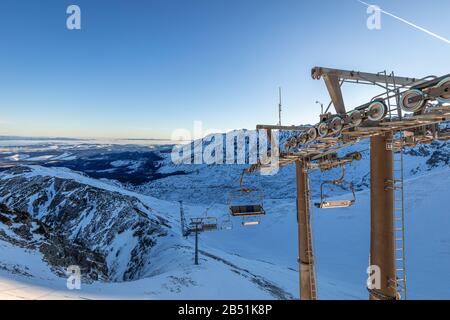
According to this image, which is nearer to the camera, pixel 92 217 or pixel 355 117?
pixel 355 117

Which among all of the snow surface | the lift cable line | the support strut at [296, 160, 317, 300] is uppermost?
the lift cable line

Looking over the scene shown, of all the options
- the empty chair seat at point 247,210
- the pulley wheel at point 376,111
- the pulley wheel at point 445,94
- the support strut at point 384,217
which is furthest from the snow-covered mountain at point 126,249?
the pulley wheel at point 445,94

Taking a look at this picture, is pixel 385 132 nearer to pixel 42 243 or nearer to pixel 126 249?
pixel 42 243

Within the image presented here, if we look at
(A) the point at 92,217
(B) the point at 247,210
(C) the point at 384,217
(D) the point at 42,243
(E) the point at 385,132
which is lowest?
(A) the point at 92,217

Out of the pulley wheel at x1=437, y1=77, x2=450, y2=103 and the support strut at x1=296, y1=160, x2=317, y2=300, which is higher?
the pulley wheel at x1=437, y1=77, x2=450, y2=103

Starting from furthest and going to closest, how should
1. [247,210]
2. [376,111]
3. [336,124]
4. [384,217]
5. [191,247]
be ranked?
[191,247] < [247,210] < [336,124] < [384,217] < [376,111]

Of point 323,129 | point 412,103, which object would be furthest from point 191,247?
point 412,103

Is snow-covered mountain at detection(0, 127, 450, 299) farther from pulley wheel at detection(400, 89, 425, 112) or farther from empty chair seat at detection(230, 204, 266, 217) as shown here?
pulley wheel at detection(400, 89, 425, 112)

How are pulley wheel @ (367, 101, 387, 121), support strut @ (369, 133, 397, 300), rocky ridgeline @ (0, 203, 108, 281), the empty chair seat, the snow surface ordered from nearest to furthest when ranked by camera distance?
pulley wheel @ (367, 101, 387, 121) < support strut @ (369, 133, 397, 300) < the empty chair seat < the snow surface < rocky ridgeline @ (0, 203, 108, 281)

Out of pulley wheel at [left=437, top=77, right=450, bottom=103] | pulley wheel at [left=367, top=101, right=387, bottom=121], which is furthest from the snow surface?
pulley wheel at [left=437, top=77, right=450, bottom=103]
